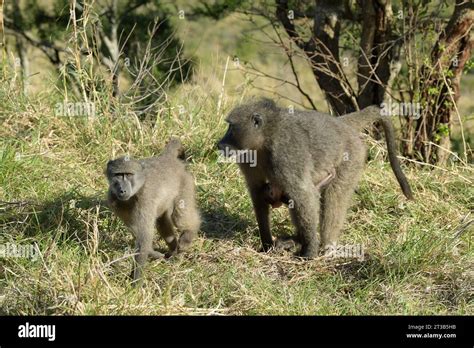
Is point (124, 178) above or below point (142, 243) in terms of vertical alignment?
above

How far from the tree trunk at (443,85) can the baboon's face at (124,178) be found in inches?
125

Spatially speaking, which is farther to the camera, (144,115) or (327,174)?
(144,115)

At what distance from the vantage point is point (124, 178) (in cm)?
537

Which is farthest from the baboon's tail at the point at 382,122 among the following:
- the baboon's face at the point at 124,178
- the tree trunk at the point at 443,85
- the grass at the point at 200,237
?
the baboon's face at the point at 124,178

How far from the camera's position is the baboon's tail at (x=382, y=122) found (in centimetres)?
638

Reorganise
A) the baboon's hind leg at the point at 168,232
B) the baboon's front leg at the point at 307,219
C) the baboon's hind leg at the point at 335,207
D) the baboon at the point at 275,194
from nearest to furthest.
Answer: the baboon's front leg at the point at 307,219, the baboon at the point at 275,194, the baboon's hind leg at the point at 168,232, the baboon's hind leg at the point at 335,207

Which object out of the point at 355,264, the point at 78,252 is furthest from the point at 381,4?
the point at 78,252

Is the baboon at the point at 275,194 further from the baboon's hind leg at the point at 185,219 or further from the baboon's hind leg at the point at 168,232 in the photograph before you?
the baboon's hind leg at the point at 168,232

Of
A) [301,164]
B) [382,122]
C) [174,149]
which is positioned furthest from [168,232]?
[382,122]

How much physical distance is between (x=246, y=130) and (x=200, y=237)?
918mm

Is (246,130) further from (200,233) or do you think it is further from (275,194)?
(200,233)

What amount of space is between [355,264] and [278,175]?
79cm
